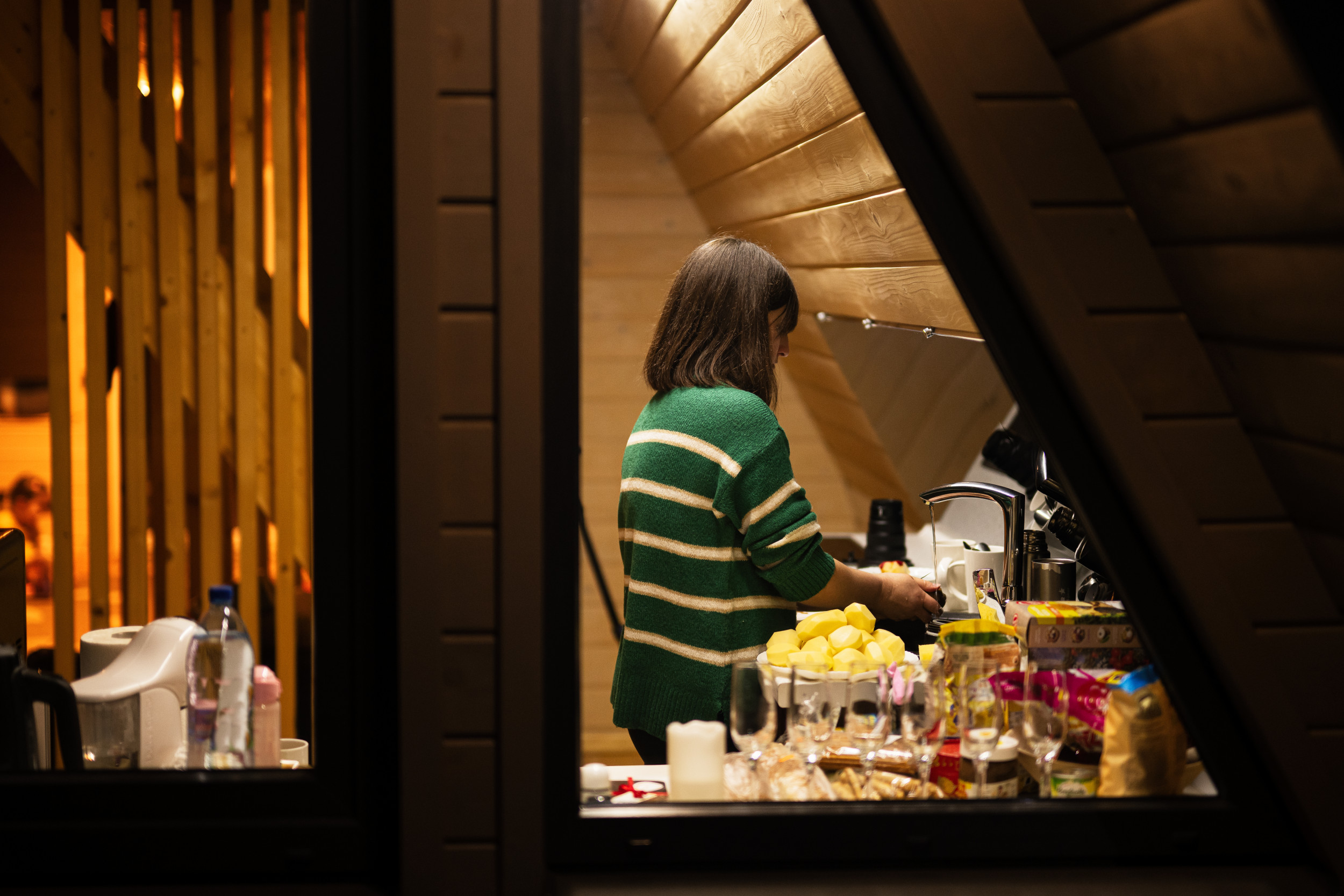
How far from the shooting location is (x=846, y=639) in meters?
1.59

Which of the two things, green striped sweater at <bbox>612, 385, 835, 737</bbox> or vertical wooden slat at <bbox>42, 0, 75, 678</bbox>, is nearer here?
green striped sweater at <bbox>612, 385, 835, 737</bbox>

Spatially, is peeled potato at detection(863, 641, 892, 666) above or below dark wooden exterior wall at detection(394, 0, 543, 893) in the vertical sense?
below

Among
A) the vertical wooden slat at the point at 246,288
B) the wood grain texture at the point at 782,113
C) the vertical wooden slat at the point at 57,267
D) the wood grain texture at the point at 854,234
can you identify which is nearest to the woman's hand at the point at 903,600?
the wood grain texture at the point at 854,234

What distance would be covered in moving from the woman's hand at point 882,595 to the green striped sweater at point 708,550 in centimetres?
12

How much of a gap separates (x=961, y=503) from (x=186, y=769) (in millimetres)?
2357

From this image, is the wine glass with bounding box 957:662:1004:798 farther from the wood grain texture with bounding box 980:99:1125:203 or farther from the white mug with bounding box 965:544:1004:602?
the white mug with bounding box 965:544:1004:602

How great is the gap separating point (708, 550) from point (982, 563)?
0.65 meters

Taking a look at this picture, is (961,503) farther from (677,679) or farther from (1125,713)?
(1125,713)

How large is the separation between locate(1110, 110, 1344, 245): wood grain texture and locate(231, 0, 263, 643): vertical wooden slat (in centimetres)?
233

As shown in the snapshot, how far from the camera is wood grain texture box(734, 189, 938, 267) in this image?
2018 mm

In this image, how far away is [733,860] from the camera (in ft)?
3.67

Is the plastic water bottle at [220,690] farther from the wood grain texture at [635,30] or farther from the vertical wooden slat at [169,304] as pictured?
the wood grain texture at [635,30]

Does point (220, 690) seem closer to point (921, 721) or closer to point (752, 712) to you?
point (752, 712)

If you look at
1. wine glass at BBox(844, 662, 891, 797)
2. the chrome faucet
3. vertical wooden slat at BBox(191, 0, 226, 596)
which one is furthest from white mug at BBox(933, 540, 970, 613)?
vertical wooden slat at BBox(191, 0, 226, 596)
